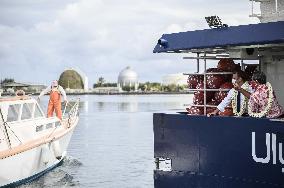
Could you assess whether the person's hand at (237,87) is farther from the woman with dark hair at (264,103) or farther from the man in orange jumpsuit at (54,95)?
the man in orange jumpsuit at (54,95)

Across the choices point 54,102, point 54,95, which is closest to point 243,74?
point 54,95

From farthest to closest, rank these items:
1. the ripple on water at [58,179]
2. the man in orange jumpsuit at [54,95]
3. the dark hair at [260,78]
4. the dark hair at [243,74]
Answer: the man in orange jumpsuit at [54,95] → the ripple on water at [58,179] → the dark hair at [243,74] → the dark hair at [260,78]

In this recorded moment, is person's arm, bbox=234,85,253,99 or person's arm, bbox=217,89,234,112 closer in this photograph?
person's arm, bbox=234,85,253,99

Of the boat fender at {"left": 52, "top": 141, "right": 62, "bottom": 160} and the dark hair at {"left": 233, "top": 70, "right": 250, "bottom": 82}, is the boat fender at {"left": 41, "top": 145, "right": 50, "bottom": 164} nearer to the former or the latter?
the boat fender at {"left": 52, "top": 141, "right": 62, "bottom": 160}

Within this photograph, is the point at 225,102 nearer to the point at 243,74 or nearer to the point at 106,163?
the point at 243,74

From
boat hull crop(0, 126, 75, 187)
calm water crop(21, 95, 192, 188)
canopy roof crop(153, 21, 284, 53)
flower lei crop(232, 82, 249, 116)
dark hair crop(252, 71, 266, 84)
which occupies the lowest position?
calm water crop(21, 95, 192, 188)

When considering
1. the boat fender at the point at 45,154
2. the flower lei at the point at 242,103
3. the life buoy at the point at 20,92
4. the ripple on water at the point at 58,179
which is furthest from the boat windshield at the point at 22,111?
the flower lei at the point at 242,103

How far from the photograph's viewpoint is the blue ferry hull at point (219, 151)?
1161 centimetres

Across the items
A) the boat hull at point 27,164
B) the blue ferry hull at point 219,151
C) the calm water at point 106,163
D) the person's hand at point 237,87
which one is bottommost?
the calm water at point 106,163

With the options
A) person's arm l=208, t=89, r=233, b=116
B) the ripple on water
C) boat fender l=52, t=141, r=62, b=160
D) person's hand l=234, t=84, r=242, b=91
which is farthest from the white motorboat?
person's hand l=234, t=84, r=242, b=91

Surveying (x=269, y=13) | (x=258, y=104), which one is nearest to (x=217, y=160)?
(x=258, y=104)

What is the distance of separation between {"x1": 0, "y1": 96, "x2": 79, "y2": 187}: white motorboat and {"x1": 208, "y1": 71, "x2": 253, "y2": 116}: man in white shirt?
8560 mm

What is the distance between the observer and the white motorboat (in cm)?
1906

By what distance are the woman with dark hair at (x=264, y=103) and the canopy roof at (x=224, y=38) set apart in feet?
3.27
